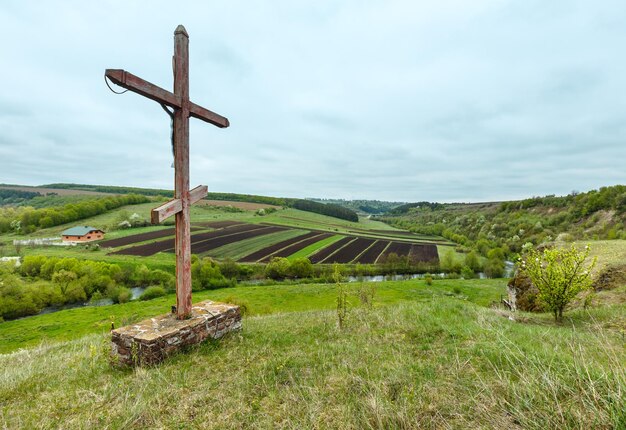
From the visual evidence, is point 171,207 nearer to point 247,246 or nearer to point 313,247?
point 247,246

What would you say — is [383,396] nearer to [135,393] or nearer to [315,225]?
[135,393]

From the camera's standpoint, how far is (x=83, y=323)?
30.5 m

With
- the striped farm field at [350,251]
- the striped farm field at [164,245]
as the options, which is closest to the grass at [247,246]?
the striped farm field at [164,245]

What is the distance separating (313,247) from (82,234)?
5371cm

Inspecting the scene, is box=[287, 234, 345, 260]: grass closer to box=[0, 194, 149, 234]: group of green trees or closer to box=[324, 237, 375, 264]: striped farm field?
box=[324, 237, 375, 264]: striped farm field

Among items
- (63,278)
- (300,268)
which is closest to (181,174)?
(300,268)

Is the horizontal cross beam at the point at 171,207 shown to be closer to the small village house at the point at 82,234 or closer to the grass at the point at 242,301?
the grass at the point at 242,301

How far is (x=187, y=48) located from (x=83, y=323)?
1452 inches

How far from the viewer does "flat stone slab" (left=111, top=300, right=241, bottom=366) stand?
5.05 m

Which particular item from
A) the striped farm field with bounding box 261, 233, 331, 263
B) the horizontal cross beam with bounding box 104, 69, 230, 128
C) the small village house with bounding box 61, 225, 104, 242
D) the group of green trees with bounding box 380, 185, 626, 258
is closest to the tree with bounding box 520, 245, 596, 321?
the horizontal cross beam with bounding box 104, 69, 230, 128

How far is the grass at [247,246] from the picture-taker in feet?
175

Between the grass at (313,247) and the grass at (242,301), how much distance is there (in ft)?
44.3

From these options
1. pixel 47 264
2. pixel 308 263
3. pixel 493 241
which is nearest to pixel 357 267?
pixel 308 263

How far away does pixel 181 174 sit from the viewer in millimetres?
6301
